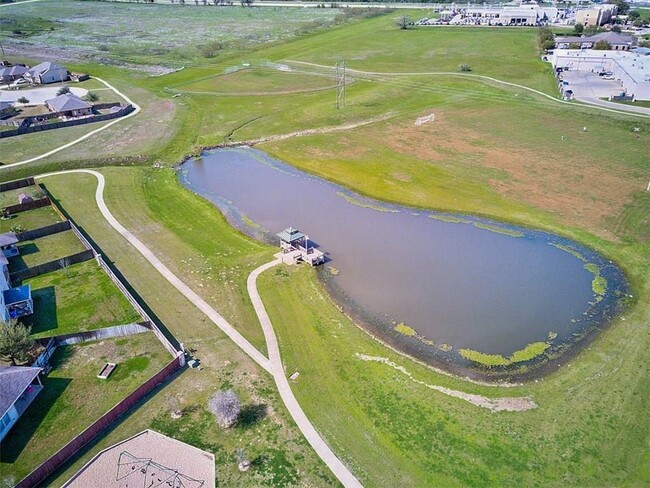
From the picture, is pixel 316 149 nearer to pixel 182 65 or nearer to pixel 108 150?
pixel 108 150

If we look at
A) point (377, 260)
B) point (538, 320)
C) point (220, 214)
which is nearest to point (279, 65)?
point (220, 214)

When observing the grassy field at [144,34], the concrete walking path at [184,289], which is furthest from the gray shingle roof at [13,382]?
the grassy field at [144,34]

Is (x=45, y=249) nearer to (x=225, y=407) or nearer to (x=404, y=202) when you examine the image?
(x=225, y=407)

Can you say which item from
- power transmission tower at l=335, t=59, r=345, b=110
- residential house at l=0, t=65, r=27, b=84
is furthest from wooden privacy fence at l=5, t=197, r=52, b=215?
residential house at l=0, t=65, r=27, b=84

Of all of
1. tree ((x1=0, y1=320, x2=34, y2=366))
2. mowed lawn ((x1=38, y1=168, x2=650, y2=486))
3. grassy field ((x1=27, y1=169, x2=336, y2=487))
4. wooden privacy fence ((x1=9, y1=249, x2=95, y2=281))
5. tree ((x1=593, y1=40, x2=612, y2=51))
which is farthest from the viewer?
tree ((x1=593, y1=40, x2=612, y2=51))

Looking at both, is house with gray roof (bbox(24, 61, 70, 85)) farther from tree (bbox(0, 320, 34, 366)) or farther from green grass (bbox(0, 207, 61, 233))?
tree (bbox(0, 320, 34, 366))

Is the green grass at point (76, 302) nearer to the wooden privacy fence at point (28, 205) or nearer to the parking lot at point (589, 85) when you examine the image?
the wooden privacy fence at point (28, 205)
